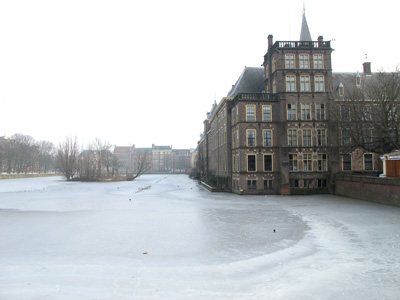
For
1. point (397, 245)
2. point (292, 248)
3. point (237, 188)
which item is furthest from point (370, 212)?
point (237, 188)

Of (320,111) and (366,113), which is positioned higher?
(320,111)

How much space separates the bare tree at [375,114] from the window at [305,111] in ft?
10.6

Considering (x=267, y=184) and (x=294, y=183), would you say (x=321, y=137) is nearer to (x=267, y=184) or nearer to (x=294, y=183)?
(x=294, y=183)

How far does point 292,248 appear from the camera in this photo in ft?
44.9

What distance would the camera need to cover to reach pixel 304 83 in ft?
131

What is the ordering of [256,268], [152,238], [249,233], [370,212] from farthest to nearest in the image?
[370,212]
[249,233]
[152,238]
[256,268]

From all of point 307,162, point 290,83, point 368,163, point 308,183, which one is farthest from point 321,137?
point 290,83

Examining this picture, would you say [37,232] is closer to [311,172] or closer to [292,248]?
[292,248]

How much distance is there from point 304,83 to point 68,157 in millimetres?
81003

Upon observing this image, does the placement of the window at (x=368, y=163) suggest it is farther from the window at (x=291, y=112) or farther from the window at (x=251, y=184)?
the window at (x=251, y=184)

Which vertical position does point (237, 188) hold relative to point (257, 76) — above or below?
below

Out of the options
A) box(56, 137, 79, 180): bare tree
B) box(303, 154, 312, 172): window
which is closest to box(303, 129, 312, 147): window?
box(303, 154, 312, 172): window

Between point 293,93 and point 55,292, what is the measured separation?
36266mm

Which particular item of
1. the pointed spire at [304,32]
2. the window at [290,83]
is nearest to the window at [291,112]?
the window at [290,83]
